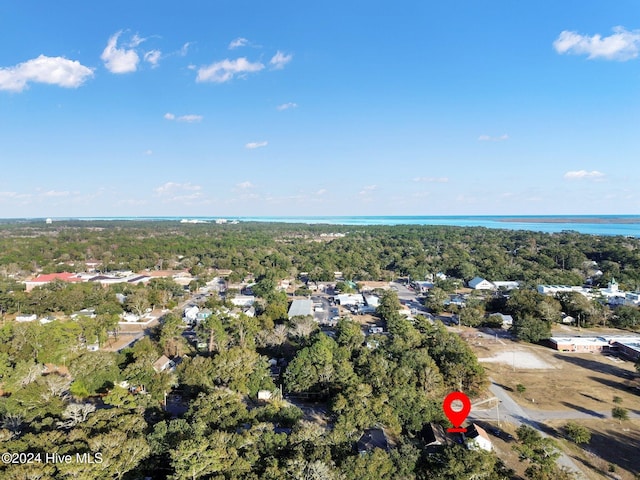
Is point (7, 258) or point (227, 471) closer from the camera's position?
point (227, 471)

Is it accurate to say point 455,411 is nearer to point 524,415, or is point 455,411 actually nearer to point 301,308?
point 524,415

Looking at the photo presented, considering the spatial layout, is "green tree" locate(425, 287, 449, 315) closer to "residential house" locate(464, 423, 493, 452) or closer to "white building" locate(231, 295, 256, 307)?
"white building" locate(231, 295, 256, 307)

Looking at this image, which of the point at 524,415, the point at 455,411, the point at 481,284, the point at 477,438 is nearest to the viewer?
the point at 477,438

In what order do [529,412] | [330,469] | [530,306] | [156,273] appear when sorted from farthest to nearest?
[156,273] < [530,306] < [529,412] < [330,469]

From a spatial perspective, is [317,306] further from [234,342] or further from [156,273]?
[156,273]

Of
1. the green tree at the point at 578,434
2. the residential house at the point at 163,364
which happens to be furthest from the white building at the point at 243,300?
the green tree at the point at 578,434

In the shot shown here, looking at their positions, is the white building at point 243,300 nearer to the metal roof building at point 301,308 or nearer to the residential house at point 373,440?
the metal roof building at point 301,308

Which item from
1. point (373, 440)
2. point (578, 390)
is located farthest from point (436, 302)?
point (373, 440)

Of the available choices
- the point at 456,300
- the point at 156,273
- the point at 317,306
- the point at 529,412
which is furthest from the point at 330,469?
the point at 156,273
